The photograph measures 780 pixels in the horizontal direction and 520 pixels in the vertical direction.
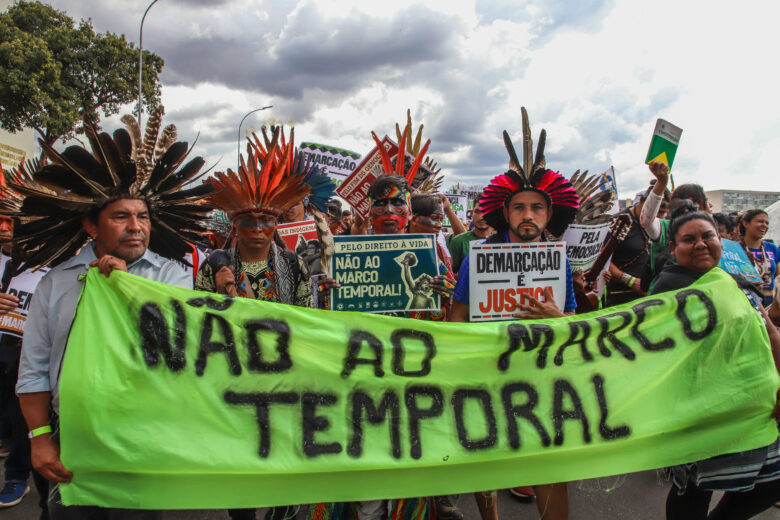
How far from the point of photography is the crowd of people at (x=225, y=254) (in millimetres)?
2295

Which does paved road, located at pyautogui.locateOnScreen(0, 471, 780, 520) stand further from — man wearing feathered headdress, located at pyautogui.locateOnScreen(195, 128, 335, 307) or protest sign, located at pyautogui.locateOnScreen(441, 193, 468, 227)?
protest sign, located at pyautogui.locateOnScreen(441, 193, 468, 227)

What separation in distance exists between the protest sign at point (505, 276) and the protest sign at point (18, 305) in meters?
3.11

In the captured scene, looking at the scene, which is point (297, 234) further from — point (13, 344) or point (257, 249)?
point (13, 344)

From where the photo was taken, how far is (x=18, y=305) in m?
Result: 3.43

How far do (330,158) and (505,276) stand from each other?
5395mm

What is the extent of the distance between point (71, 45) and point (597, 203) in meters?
24.0

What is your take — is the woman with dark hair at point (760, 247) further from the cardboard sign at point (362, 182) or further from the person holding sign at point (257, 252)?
the person holding sign at point (257, 252)

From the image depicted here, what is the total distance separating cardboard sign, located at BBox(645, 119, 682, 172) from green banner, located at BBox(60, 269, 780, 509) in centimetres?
152

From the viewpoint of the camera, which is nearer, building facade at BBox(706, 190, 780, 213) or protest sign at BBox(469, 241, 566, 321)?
protest sign at BBox(469, 241, 566, 321)

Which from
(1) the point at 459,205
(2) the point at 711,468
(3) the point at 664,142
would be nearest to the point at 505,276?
(2) the point at 711,468

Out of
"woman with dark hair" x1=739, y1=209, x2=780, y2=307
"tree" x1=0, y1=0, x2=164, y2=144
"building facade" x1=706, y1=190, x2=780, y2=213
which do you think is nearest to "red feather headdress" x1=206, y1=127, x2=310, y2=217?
"woman with dark hair" x1=739, y1=209, x2=780, y2=307

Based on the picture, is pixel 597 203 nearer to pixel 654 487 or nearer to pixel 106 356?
pixel 654 487

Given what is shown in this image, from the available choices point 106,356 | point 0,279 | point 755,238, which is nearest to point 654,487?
point 755,238

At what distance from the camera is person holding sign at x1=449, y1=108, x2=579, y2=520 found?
3.07m
